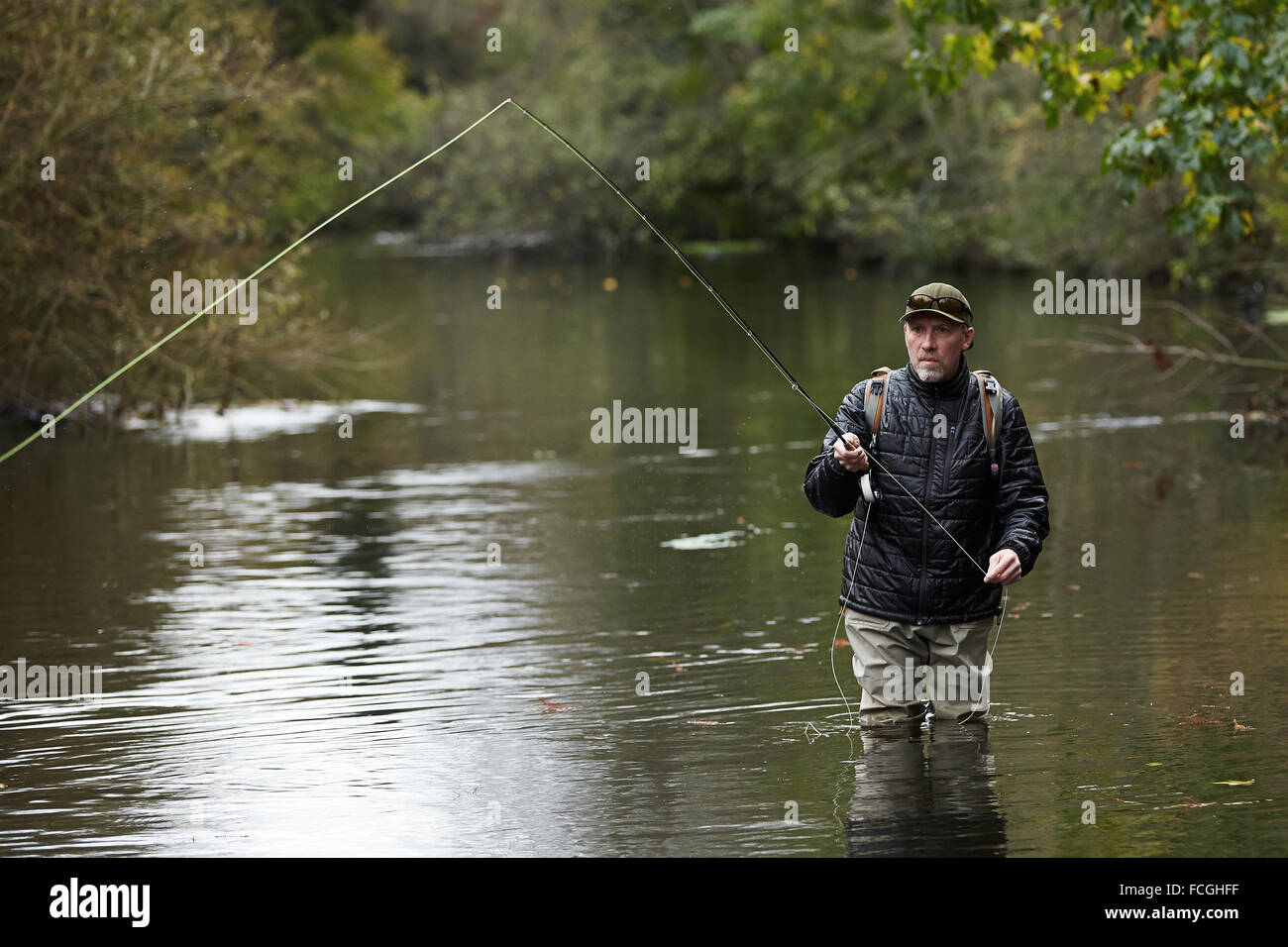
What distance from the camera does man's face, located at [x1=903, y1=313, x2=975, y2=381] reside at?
6195 millimetres

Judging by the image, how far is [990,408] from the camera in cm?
630

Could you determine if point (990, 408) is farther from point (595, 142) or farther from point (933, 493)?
point (595, 142)

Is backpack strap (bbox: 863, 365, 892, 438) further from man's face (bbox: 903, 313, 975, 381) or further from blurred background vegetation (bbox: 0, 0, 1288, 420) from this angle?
blurred background vegetation (bbox: 0, 0, 1288, 420)

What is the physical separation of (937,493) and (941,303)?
61 cm

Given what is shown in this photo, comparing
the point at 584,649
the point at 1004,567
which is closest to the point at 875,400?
the point at 1004,567

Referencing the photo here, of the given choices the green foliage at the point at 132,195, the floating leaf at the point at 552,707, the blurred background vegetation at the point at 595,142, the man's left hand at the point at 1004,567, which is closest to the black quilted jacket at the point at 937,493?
the man's left hand at the point at 1004,567

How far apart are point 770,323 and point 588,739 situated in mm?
22808

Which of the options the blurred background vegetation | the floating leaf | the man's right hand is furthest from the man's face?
the blurred background vegetation

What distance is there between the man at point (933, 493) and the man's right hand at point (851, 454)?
0.03m

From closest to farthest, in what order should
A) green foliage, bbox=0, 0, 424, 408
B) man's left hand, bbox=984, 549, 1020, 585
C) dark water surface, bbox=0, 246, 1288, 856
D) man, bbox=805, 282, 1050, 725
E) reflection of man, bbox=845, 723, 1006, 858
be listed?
reflection of man, bbox=845, 723, 1006, 858 → man's left hand, bbox=984, 549, 1020, 585 → man, bbox=805, 282, 1050, 725 → dark water surface, bbox=0, 246, 1288, 856 → green foliage, bbox=0, 0, 424, 408

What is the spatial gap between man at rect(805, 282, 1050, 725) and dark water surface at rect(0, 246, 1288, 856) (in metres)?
0.63
